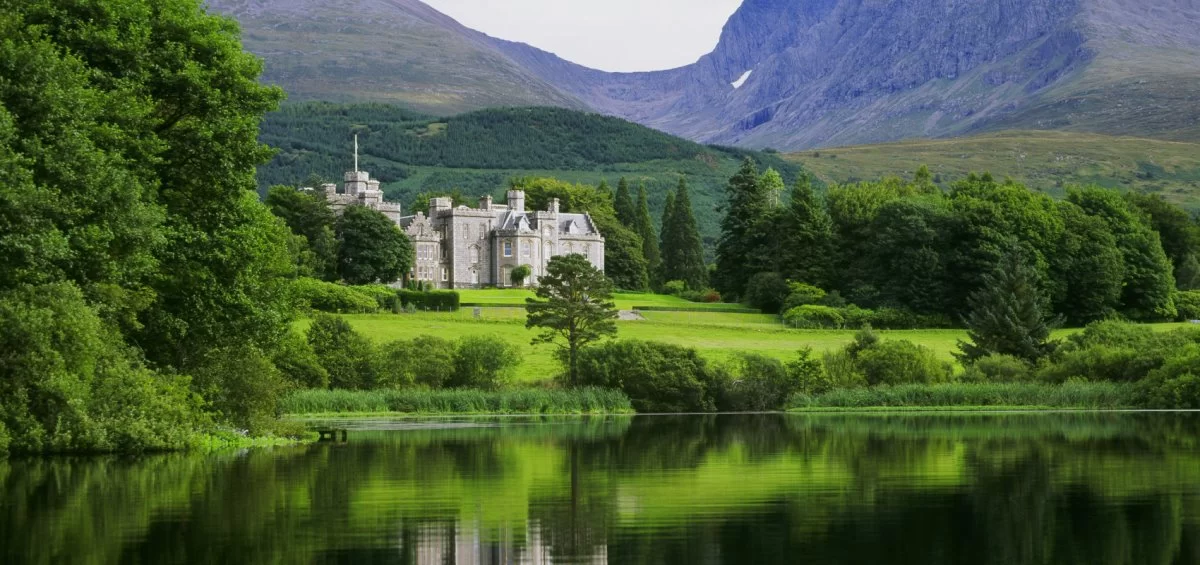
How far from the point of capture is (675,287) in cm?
12238

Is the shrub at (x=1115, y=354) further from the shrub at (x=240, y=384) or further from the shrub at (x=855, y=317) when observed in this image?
the shrub at (x=240, y=384)

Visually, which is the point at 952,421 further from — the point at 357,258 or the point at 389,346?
the point at 357,258

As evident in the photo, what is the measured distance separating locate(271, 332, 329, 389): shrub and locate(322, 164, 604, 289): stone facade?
68249 millimetres

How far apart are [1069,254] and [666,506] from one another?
7449 centimetres

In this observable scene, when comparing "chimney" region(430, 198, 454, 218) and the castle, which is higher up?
"chimney" region(430, 198, 454, 218)

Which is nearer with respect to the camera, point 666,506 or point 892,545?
point 892,545

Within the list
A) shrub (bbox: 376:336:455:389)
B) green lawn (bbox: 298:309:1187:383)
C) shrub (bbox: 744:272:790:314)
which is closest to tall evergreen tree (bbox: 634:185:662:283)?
shrub (bbox: 744:272:790:314)

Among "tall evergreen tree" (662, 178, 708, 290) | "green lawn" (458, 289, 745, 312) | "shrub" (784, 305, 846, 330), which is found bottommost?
"shrub" (784, 305, 846, 330)

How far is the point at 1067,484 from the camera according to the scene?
2044 centimetres

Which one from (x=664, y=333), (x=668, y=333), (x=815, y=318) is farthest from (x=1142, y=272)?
(x=664, y=333)

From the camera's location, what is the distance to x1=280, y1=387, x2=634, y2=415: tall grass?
162ft

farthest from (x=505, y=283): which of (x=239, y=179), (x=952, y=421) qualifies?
(x=239, y=179)

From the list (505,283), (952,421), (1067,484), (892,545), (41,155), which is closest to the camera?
(892,545)

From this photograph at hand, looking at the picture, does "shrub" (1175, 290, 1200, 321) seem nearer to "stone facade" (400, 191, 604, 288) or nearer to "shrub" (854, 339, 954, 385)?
"shrub" (854, 339, 954, 385)
